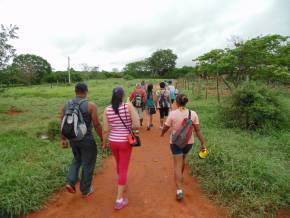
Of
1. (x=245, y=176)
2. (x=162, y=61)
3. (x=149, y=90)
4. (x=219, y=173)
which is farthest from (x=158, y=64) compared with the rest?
(x=245, y=176)

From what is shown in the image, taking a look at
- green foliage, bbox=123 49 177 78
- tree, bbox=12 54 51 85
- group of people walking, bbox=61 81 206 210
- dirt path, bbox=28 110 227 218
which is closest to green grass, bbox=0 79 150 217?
dirt path, bbox=28 110 227 218

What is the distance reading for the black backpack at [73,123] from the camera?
332 centimetres

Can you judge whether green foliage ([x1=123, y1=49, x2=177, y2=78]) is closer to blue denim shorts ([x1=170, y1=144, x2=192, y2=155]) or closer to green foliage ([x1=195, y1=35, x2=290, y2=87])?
green foliage ([x1=195, y1=35, x2=290, y2=87])

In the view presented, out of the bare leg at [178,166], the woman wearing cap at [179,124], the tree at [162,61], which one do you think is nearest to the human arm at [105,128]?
the woman wearing cap at [179,124]

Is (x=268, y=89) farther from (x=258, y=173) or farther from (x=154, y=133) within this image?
(x=258, y=173)

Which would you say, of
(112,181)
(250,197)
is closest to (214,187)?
(250,197)

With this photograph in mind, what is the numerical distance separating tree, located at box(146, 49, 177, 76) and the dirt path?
6786 centimetres

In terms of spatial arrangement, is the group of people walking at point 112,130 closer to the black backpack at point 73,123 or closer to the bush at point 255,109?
the black backpack at point 73,123

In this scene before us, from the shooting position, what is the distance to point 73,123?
3.32 m

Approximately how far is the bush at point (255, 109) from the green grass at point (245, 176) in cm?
146

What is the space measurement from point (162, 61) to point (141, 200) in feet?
231

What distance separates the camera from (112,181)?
447 cm

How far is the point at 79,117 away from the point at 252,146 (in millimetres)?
4195

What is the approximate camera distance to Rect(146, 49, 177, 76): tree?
236 feet
